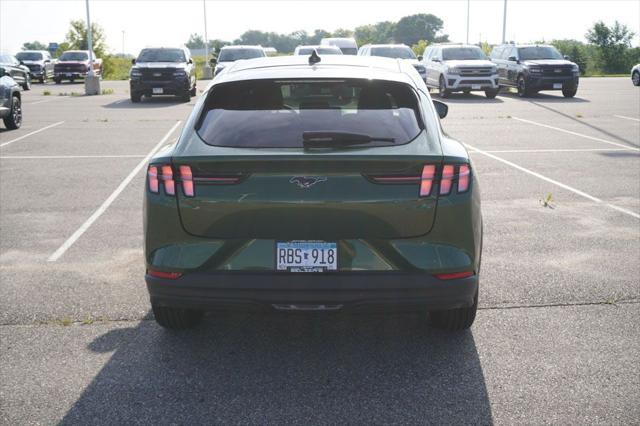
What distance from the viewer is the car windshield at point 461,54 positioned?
29712mm

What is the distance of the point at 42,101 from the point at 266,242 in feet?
88.7

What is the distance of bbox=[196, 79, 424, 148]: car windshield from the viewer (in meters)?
4.16

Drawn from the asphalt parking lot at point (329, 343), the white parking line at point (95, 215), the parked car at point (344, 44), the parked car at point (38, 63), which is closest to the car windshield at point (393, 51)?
the parked car at point (344, 44)

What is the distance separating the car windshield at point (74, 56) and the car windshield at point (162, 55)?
706 inches

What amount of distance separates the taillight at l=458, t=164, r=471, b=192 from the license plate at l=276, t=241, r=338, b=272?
0.77 meters

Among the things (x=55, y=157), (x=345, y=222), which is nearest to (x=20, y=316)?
(x=345, y=222)

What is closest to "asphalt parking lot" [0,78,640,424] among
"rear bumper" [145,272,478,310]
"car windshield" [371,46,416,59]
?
"rear bumper" [145,272,478,310]

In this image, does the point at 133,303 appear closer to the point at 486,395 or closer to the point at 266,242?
the point at 266,242

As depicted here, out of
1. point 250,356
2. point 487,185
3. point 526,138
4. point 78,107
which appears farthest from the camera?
point 78,107

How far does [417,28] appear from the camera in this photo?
17662cm

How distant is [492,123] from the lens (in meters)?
19.2

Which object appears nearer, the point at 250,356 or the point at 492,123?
the point at 250,356

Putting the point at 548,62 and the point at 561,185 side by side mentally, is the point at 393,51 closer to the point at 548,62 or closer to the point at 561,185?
the point at 548,62

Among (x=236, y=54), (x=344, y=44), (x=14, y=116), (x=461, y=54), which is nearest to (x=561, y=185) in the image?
(x=14, y=116)
